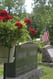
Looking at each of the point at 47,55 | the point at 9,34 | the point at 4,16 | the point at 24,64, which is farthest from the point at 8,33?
the point at 47,55

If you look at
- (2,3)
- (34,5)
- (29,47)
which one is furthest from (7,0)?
(29,47)

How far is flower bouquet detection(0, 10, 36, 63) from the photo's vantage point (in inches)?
120

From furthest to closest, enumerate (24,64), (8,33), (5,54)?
(24,64) → (5,54) → (8,33)

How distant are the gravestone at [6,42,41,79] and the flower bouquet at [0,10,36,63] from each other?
0.94 feet

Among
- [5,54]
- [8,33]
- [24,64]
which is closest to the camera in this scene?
[8,33]

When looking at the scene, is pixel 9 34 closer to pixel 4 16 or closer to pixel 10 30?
pixel 10 30

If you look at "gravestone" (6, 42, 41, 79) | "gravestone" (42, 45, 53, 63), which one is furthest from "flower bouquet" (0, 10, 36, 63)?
"gravestone" (42, 45, 53, 63)

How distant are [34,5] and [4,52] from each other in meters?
24.6

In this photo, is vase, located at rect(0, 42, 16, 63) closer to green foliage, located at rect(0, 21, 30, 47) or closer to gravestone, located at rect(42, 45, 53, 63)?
green foliage, located at rect(0, 21, 30, 47)

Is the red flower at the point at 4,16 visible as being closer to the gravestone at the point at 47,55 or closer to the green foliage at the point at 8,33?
the green foliage at the point at 8,33

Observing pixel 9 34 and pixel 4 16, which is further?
pixel 4 16

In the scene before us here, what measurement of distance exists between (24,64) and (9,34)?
1.21 meters

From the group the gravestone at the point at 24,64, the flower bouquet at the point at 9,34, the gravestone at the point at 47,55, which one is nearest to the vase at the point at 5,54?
the flower bouquet at the point at 9,34

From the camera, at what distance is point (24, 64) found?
4133mm
